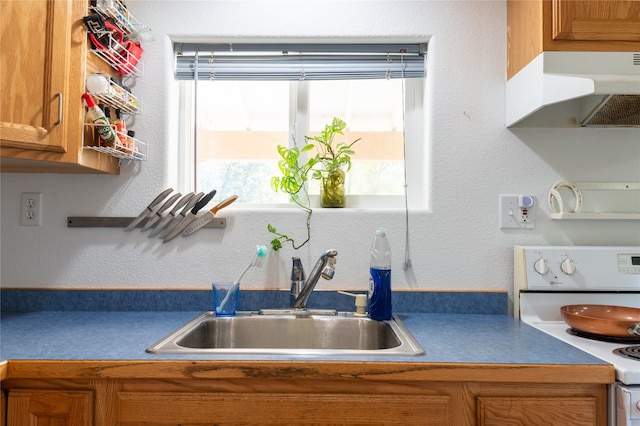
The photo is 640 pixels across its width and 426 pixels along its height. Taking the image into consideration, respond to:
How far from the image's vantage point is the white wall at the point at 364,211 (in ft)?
5.41

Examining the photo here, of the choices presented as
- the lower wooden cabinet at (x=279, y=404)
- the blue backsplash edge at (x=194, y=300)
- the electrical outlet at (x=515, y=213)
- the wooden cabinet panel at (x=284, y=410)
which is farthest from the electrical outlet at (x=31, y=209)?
the electrical outlet at (x=515, y=213)

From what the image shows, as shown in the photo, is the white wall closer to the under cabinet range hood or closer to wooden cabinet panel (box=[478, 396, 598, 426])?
the under cabinet range hood

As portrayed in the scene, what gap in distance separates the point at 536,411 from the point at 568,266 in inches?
25.8

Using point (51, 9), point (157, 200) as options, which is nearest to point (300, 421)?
point (157, 200)

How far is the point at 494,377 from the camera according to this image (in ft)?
3.34

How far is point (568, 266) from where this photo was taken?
4.94 ft

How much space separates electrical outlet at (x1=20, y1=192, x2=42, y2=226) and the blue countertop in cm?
34

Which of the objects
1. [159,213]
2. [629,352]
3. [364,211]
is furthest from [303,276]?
[629,352]

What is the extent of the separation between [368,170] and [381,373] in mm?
972

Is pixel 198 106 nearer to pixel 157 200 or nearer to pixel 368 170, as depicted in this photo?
pixel 157 200

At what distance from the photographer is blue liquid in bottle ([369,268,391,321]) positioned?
146cm

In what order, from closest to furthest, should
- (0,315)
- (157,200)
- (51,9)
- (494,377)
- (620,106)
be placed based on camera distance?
(494,377)
(51,9)
(620,106)
(0,315)
(157,200)

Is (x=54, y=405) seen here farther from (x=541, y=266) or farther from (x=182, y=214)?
(x=541, y=266)

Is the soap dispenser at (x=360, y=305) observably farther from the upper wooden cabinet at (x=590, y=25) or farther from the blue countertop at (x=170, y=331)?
the upper wooden cabinet at (x=590, y=25)
